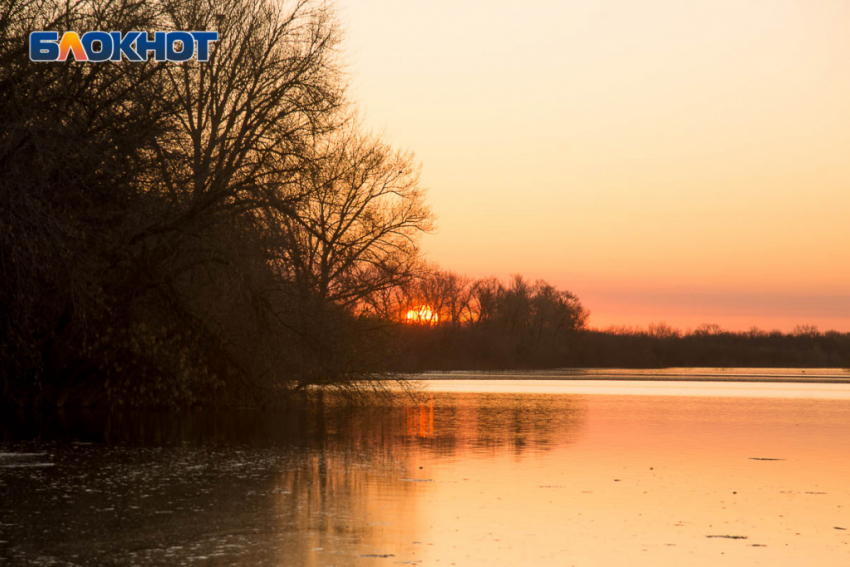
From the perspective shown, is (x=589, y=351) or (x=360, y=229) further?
(x=589, y=351)

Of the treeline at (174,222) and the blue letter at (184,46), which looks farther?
the blue letter at (184,46)

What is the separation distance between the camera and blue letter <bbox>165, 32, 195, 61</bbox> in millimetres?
23734

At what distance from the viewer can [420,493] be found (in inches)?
486

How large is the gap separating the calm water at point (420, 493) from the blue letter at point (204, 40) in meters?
10.8

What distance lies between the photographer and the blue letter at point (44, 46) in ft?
59.8

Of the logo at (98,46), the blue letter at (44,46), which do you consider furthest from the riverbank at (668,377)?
the blue letter at (44,46)

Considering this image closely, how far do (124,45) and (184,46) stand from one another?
6.43 metres

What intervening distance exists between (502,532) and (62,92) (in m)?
12.8

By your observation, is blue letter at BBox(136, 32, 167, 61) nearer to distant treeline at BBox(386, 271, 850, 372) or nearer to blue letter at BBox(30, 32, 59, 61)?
blue letter at BBox(30, 32, 59, 61)

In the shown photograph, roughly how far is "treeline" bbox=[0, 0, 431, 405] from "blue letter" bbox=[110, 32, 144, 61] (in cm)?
20

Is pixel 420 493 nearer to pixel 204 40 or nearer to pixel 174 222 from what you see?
pixel 174 222

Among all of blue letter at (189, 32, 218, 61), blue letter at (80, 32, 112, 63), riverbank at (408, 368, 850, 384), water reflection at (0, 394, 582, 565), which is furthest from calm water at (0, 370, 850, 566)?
riverbank at (408, 368, 850, 384)

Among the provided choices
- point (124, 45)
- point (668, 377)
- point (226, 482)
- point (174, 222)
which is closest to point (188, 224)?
point (174, 222)

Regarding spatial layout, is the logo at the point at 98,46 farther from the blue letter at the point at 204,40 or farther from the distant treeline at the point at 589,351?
the distant treeline at the point at 589,351
